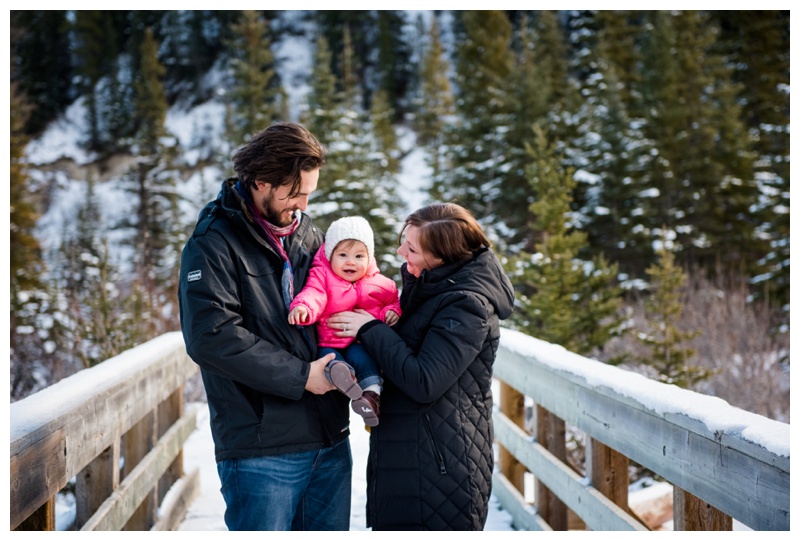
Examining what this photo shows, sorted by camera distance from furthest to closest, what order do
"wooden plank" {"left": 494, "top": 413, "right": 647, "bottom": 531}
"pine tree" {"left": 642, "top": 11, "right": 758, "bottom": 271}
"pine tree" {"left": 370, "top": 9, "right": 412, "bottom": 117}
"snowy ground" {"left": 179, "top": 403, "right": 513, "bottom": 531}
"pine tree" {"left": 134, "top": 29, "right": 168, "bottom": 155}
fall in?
"pine tree" {"left": 370, "top": 9, "right": 412, "bottom": 117} → "pine tree" {"left": 134, "top": 29, "right": 168, "bottom": 155} → "pine tree" {"left": 642, "top": 11, "right": 758, "bottom": 271} → "snowy ground" {"left": 179, "top": 403, "right": 513, "bottom": 531} → "wooden plank" {"left": 494, "top": 413, "right": 647, "bottom": 531}

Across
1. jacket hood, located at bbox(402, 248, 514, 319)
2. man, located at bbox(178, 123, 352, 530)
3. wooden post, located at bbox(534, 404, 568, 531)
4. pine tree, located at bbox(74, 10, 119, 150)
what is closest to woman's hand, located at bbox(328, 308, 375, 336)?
man, located at bbox(178, 123, 352, 530)

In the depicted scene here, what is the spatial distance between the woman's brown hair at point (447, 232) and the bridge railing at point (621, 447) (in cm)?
78

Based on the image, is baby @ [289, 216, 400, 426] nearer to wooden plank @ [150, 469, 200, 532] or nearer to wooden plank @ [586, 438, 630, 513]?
wooden plank @ [586, 438, 630, 513]

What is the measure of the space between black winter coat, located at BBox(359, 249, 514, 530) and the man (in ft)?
0.73

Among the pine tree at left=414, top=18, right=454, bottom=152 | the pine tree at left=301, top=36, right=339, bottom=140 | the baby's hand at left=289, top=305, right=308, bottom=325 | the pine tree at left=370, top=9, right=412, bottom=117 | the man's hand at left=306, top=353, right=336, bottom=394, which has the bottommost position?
the man's hand at left=306, top=353, right=336, bottom=394

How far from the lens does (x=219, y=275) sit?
2.08 m

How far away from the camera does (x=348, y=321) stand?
2.34 meters

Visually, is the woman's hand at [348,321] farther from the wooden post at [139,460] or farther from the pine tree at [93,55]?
the pine tree at [93,55]

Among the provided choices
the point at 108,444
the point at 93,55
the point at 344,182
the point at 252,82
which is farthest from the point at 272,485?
the point at 93,55

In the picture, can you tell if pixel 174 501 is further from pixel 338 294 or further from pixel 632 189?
pixel 632 189

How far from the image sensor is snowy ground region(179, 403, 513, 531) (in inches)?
152

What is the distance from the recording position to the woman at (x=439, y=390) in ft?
7.14

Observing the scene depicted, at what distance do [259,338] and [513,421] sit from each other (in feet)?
7.89

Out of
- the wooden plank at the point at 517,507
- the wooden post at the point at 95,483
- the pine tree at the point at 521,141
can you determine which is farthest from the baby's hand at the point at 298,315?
the pine tree at the point at 521,141
